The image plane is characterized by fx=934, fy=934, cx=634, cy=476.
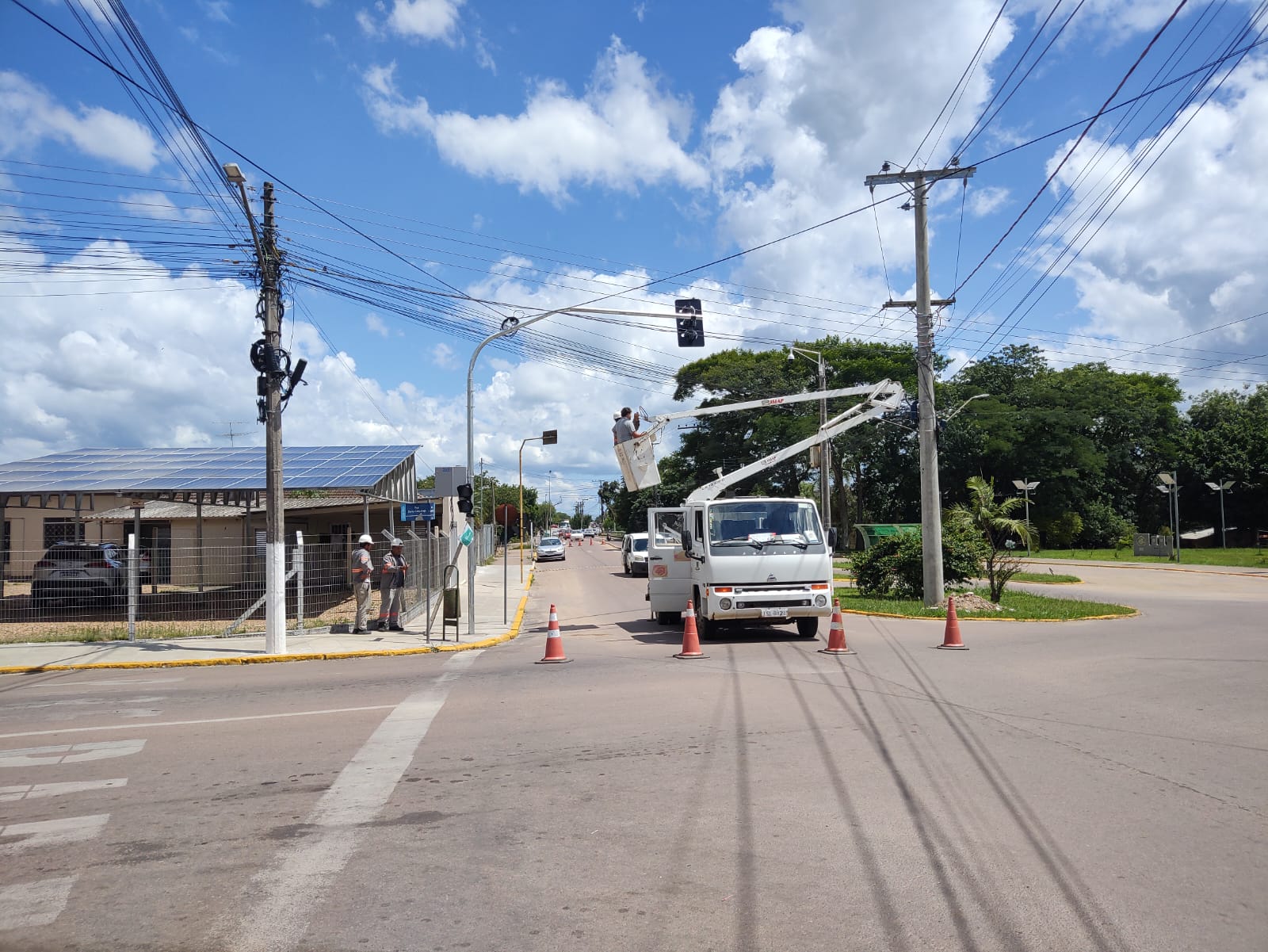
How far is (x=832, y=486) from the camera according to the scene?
60562 mm

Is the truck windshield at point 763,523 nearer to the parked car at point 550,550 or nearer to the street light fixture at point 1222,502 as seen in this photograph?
the street light fixture at point 1222,502

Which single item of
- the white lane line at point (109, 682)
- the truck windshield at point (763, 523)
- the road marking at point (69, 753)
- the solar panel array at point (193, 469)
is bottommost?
the white lane line at point (109, 682)

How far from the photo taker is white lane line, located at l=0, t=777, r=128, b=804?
6438 mm

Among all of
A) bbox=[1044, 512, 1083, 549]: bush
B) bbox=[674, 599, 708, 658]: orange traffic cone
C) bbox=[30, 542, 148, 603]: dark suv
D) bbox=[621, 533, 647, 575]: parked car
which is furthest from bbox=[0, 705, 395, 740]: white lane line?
bbox=[1044, 512, 1083, 549]: bush

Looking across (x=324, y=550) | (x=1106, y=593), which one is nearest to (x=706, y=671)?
(x=324, y=550)

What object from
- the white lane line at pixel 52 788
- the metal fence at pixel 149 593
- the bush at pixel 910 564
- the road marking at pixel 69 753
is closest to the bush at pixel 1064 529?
the bush at pixel 910 564

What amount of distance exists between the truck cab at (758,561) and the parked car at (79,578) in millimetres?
9990

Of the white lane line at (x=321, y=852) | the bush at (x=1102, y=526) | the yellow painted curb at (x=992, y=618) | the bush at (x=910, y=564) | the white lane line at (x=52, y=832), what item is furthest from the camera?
the bush at (x=1102, y=526)

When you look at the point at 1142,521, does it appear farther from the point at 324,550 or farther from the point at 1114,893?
the point at 1114,893

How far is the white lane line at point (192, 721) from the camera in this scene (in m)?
8.76

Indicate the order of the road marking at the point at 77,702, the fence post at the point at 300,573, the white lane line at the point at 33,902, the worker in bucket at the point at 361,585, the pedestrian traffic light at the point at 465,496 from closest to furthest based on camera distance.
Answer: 1. the white lane line at the point at 33,902
2. the road marking at the point at 77,702
3. the fence post at the point at 300,573
4. the worker in bucket at the point at 361,585
5. the pedestrian traffic light at the point at 465,496

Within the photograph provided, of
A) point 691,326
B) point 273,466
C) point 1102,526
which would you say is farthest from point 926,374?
point 1102,526

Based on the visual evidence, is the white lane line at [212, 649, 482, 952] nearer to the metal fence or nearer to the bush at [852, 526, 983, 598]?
the metal fence

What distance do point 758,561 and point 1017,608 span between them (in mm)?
7083
